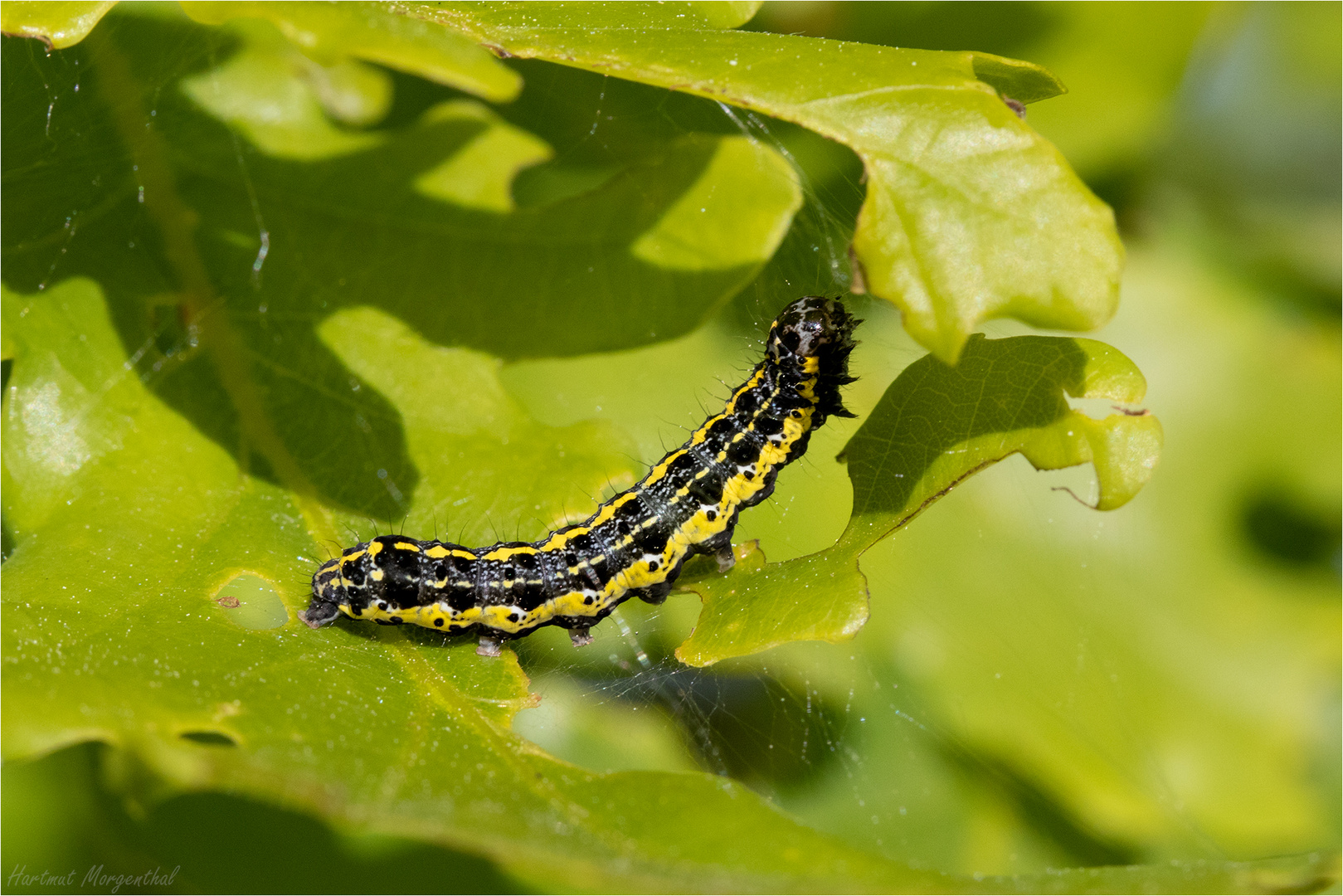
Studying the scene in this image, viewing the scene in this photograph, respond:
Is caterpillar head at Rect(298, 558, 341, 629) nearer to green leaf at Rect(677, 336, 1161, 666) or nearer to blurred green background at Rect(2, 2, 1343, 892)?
blurred green background at Rect(2, 2, 1343, 892)

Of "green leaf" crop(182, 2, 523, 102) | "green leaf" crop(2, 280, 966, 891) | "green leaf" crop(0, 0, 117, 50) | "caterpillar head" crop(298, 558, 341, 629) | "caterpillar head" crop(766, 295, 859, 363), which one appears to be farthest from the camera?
"caterpillar head" crop(766, 295, 859, 363)

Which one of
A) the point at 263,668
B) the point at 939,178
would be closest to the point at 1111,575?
the point at 939,178

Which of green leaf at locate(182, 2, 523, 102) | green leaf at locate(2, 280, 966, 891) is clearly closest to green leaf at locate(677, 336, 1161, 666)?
green leaf at locate(2, 280, 966, 891)

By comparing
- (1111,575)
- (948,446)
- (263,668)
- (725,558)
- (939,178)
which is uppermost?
(939,178)

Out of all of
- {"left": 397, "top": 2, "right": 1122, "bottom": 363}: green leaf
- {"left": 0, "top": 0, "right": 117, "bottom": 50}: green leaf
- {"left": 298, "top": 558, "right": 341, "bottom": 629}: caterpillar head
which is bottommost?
{"left": 298, "top": 558, "right": 341, "bottom": 629}: caterpillar head

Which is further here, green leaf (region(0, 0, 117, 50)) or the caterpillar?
the caterpillar

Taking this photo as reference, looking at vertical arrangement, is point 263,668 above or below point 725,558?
above

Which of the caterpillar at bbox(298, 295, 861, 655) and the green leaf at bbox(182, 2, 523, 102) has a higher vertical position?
the green leaf at bbox(182, 2, 523, 102)

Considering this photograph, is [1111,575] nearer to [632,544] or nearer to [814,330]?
[814,330]
